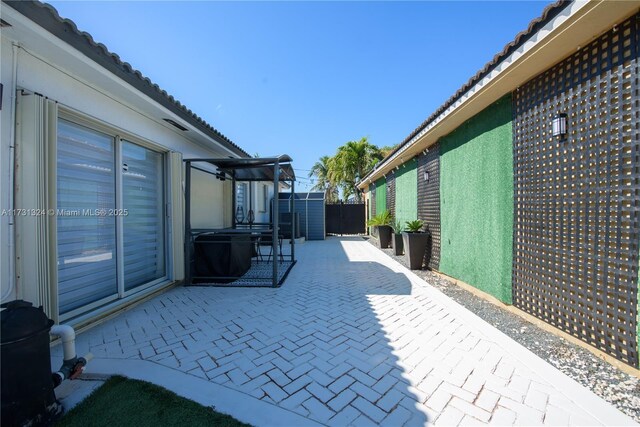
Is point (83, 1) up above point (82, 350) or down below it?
above

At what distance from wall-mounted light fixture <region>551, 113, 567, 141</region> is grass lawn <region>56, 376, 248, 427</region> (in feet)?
14.9

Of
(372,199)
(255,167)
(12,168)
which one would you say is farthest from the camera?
(372,199)

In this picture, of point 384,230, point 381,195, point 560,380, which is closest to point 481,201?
point 560,380

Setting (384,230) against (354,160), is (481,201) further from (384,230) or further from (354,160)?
(354,160)

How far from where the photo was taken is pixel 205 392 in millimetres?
2436

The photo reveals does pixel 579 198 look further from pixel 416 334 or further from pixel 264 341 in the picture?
pixel 264 341

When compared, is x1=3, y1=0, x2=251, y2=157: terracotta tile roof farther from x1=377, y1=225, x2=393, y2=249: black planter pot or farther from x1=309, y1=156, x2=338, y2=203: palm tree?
x1=309, y1=156, x2=338, y2=203: palm tree

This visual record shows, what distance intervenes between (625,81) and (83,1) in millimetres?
6285

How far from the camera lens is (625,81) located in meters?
2.64

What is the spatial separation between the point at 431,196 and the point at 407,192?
2269 millimetres

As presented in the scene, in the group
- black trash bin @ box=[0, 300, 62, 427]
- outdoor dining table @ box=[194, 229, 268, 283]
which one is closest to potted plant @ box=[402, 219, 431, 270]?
outdoor dining table @ box=[194, 229, 268, 283]

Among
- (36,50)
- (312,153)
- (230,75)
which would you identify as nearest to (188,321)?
(36,50)

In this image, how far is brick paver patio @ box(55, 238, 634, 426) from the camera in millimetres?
2207

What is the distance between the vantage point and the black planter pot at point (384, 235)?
11.7 metres
